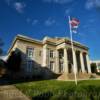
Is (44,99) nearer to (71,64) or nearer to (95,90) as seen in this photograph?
(95,90)

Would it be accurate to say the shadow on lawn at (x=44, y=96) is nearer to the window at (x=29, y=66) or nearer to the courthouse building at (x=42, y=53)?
the courthouse building at (x=42, y=53)

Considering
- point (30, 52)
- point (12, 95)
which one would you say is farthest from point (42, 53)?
point (12, 95)

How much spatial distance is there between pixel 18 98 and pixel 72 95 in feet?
14.3

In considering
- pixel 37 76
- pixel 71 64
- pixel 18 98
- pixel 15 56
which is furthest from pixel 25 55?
pixel 18 98

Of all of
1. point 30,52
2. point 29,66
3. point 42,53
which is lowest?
point 29,66

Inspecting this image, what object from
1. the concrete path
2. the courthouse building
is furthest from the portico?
the concrete path

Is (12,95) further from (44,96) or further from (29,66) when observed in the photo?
(29,66)

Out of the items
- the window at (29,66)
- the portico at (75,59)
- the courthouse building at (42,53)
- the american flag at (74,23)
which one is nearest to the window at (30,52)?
Answer: the courthouse building at (42,53)

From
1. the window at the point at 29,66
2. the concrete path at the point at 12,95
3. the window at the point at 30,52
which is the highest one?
the window at the point at 30,52

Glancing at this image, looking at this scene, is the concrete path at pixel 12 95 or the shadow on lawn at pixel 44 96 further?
the concrete path at pixel 12 95

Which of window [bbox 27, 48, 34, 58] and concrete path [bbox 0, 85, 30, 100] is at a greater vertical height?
window [bbox 27, 48, 34, 58]

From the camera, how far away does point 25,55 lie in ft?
109

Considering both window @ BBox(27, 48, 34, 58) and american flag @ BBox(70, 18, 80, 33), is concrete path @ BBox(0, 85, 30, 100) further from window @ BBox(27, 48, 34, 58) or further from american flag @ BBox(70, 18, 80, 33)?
window @ BBox(27, 48, 34, 58)

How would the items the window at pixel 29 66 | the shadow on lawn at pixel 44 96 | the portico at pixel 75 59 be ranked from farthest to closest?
1. the portico at pixel 75 59
2. the window at pixel 29 66
3. the shadow on lawn at pixel 44 96
